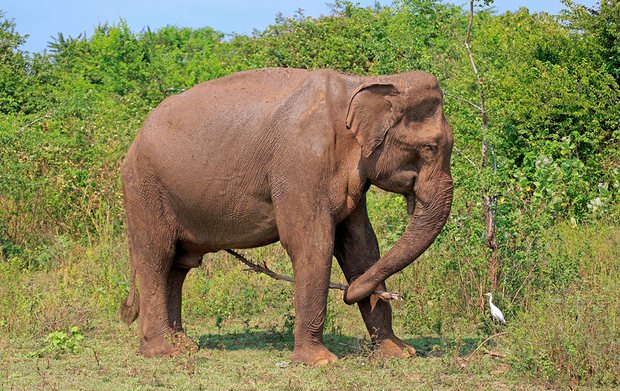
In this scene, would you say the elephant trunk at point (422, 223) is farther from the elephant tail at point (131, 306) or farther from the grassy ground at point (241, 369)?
the elephant tail at point (131, 306)

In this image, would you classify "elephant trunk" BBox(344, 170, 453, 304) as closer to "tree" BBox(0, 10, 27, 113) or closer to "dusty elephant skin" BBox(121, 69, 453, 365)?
"dusty elephant skin" BBox(121, 69, 453, 365)

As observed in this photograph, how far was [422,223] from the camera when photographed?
819cm

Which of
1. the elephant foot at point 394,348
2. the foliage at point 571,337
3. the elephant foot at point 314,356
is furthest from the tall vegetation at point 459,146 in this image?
the elephant foot at point 314,356

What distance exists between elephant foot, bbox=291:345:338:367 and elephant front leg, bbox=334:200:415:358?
48 cm

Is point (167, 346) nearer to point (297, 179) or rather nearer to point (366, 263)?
point (366, 263)

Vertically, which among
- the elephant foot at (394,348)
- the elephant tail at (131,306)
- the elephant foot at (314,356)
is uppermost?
the elephant tail at (131,306)

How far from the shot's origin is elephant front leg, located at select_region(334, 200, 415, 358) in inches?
339

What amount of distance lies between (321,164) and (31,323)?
3.35 metres

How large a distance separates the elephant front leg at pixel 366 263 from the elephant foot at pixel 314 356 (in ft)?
1.57

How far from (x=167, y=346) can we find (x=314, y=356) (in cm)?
131

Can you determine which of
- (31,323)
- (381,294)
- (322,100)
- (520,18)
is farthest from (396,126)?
(520,18)

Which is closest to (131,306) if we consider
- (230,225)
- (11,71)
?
(230,225)

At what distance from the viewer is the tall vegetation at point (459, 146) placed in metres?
9.81

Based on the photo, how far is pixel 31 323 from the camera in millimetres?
9797
